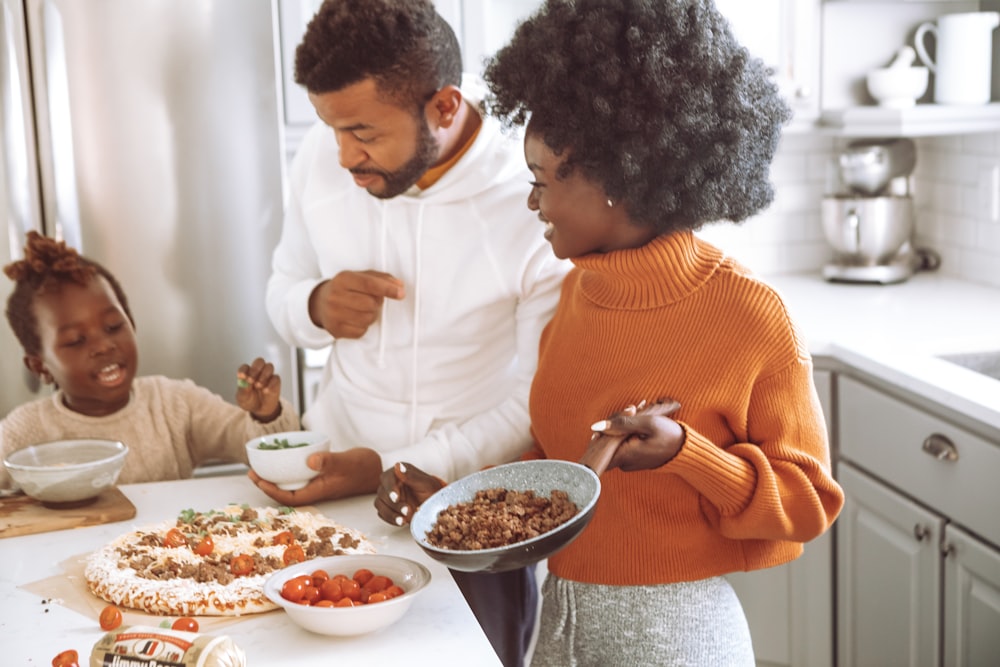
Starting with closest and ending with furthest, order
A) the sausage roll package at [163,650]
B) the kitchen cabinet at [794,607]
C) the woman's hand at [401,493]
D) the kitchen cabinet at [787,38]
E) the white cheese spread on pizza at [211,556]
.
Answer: the sausage roll package at [163,650] < the white cheese spread on pizza at [211,556] < the woman's hand at [401,493] < the kitchen cabinet at [794,607] < the kitchen cabinet at [787,38]

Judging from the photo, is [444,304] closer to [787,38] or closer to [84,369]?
[84,369]

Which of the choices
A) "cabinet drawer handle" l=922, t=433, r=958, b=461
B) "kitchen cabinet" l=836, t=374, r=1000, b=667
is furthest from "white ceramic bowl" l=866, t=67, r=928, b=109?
"cabinet drawer handle" l=922, t=433, r=958, b=461

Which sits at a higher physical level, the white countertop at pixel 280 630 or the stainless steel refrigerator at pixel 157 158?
the stainless steel refrigerator at pixel 157 158

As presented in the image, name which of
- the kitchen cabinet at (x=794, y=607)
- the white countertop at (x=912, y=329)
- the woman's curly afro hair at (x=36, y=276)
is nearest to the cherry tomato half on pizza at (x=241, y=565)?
the woman's curly afro hair at (x=36, y=276)

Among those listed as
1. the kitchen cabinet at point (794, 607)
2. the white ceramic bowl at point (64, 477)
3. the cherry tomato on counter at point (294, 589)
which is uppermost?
the white ceramic bowl at point (64, 477)

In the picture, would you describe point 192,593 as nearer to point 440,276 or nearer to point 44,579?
point 44,579

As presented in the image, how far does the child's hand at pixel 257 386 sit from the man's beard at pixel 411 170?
336mm

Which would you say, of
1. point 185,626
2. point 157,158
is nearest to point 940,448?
point 185,626

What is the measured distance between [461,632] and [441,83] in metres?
0.83

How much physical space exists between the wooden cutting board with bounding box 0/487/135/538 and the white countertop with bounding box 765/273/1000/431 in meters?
1.13

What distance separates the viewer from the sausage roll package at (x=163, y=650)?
1.13m

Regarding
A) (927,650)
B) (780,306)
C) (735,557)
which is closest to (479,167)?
(780,306)

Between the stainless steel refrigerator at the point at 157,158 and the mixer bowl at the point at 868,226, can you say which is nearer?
the stainless steel refrigerator at the point at 157,158

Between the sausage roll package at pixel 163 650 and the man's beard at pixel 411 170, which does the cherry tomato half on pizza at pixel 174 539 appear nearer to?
the sausage roll package at pixel 163 650
